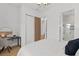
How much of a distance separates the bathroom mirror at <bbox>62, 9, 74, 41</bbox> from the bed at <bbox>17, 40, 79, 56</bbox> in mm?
68

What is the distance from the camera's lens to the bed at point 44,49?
3.40ft

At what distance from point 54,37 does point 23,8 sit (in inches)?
15.2

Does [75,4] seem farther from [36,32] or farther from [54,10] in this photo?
[36,32]

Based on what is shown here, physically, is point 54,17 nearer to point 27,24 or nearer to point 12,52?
point 27,24

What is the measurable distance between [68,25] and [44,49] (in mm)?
301

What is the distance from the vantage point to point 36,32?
3.61 feet

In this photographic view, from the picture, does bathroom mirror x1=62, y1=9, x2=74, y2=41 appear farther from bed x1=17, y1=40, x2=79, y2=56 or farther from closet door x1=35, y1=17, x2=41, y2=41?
closet door x1=35, y1=17, x2=41, y2=41

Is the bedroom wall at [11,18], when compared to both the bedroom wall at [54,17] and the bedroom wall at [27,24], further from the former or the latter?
the bedroom wall at [54,17]

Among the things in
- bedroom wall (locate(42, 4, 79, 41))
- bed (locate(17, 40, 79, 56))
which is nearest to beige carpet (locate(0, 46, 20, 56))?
bed (locate(17, 40, 79, 56))

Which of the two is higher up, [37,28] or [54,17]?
[54,17]


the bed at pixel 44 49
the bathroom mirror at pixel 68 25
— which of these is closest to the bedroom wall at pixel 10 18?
the bed at pixel 44 49

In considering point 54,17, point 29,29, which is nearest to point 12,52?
point 29,29

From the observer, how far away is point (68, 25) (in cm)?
105

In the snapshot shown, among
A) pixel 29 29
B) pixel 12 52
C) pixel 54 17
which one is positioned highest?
pixel 54 17
